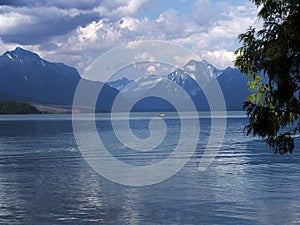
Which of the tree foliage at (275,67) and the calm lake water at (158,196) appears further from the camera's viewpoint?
the calm lake water at (158,196)

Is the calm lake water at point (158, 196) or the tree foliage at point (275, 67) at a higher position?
the tree foliage at point (275, 67)

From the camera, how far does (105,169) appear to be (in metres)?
41.5

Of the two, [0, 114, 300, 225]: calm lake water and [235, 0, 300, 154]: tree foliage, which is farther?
[0, 114, 300, 225]: calm lake water

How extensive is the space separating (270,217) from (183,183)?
11213mm

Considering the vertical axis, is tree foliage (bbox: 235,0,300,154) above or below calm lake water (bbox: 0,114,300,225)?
above

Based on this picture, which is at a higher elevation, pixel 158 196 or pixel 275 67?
pixel 275 67

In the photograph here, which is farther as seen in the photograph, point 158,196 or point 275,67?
point 158,196

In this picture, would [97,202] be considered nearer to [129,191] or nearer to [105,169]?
[129,191]

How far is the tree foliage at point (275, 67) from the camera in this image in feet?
48.0

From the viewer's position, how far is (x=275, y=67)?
14367 millimetres

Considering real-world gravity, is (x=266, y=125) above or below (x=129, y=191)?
above

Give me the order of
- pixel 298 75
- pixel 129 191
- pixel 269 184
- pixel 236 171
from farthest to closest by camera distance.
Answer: pixel 236 171
pixel 269 184
pixel 129 191
pixel 298 75

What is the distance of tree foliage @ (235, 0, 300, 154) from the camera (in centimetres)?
1464

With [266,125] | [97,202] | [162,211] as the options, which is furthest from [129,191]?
[266,125]
